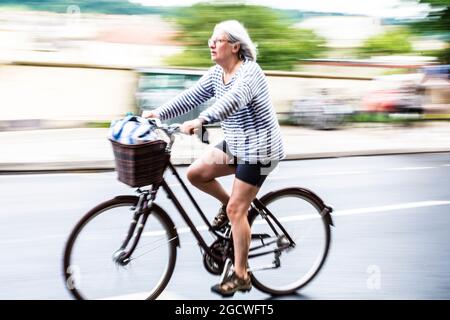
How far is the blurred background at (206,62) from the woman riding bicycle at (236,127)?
11.1 meters

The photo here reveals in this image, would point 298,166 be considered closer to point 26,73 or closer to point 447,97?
Result: point 26,73

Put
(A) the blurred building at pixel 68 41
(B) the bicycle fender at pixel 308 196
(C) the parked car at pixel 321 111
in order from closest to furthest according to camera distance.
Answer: (B) the bicycle fender at pixel 308 196, (C) the parked car at pixel 321 111, (A) the blurred building at pixel 68 41

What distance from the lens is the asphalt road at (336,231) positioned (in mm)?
4707

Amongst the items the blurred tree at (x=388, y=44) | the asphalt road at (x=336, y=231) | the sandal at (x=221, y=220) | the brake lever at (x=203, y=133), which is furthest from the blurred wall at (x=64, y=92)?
the brake lever at (x=203, y=133)

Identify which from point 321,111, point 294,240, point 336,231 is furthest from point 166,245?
point 321,111

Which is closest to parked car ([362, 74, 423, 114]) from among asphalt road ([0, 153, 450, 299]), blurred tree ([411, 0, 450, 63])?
blurred tree ([411, 0, 450, 63])

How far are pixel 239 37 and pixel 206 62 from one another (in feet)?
53.6

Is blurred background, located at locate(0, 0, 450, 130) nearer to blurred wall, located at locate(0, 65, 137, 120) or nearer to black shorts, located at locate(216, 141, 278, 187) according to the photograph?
blurred wall, located at locate(0, 65, 137, 120)

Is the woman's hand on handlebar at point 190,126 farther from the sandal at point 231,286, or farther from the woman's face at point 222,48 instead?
the sandal at point 231,286

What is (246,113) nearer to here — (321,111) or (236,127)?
(236,127)

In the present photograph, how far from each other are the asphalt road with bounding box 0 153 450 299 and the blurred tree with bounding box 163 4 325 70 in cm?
998

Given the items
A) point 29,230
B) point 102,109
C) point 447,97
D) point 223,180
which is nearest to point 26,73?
point 102,109

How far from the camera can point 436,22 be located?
22781 mm

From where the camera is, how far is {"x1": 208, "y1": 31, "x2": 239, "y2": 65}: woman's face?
3.80m
